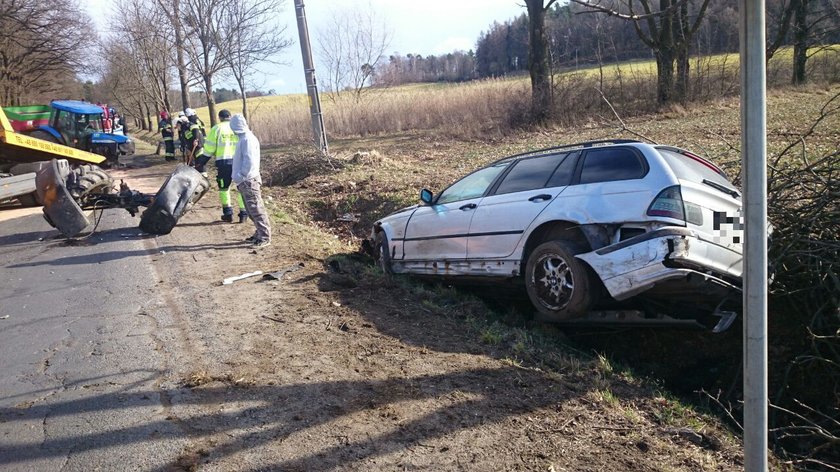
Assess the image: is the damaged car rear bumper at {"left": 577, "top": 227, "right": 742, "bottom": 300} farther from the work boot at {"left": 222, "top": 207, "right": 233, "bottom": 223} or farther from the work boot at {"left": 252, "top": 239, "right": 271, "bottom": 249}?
the work boot at {"left": 222, "top": 207, "right": 233, "bottom": 223}

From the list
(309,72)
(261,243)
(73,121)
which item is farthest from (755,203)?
(73,121)

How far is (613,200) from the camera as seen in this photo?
221 inches

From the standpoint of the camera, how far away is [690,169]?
570 cm

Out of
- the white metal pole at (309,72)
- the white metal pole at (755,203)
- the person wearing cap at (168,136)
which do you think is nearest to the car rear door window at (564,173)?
the white metal pole at (755,203)

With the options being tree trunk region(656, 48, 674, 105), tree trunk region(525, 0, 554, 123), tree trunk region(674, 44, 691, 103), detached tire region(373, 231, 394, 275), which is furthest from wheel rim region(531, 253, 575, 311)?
tree trunk region(674, 44, 691, 103)

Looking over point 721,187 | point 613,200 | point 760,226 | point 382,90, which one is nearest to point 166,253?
point 613,200

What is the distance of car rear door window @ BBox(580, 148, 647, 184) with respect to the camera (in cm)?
567

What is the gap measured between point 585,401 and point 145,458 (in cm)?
285

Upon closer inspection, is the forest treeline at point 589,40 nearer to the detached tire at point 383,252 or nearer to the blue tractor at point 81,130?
the detached tire at point 383,252

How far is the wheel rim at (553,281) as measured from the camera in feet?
19.0

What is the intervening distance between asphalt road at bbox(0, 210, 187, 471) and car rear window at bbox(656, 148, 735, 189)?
4.42 meters

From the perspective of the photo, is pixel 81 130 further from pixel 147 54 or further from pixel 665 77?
pixel 665 77

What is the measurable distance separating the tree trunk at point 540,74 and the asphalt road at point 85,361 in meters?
18.6

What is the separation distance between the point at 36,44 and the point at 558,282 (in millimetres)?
45390
